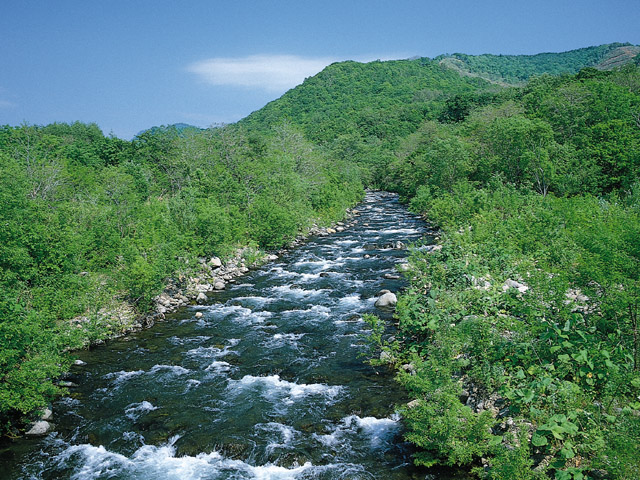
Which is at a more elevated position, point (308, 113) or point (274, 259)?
point (308, 113)

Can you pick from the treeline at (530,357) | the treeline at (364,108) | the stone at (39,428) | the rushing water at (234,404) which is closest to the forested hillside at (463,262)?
the treeline at (530,357)

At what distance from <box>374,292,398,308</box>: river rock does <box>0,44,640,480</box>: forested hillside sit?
265 centimetres

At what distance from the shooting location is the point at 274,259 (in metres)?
32.7

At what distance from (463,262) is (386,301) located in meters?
5.86

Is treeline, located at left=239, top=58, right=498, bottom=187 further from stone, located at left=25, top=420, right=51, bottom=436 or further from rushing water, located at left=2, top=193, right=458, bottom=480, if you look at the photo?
stone, located at left=25, top=420, right=51, bottom=436

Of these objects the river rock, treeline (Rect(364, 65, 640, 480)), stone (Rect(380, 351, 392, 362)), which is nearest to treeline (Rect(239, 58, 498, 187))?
the river rock

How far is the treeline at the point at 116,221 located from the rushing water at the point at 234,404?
5.13 ft

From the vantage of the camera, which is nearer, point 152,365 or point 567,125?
point 152,365

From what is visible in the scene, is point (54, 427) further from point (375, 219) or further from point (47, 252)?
point (375, 219)

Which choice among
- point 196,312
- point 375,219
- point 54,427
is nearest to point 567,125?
point 375,219

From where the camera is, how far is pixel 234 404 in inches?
520

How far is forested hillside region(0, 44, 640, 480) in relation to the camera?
28.2 feet

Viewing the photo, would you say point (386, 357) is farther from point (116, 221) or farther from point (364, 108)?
point (364, 108)

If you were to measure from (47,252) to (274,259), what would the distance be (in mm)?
17974
